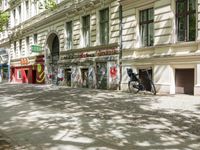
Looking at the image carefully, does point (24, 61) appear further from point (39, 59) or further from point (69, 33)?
point (69, 33)

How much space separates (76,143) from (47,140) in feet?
2.39

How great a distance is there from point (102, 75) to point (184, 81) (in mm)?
6651

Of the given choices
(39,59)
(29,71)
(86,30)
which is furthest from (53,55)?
(86,30)

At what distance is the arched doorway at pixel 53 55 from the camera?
86.5 feet

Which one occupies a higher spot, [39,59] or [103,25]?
[103,25]

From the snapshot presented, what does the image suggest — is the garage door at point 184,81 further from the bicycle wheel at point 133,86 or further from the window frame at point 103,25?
the window frame at point 103,25

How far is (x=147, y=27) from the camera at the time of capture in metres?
16.7

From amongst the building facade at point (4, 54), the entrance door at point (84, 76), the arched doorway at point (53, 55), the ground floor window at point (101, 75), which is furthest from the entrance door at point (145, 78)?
the building facade at point (4, 54)

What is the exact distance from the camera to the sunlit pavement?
6.10 meters

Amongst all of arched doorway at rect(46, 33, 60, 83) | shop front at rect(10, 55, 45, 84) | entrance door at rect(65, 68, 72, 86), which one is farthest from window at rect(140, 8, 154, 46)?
shop front at rect(10, 55, 45, 84)

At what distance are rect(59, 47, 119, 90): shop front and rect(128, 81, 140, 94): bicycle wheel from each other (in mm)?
1692

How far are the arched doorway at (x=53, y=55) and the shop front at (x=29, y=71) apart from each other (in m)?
1.17

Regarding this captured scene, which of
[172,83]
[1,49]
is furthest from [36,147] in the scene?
[1,49]

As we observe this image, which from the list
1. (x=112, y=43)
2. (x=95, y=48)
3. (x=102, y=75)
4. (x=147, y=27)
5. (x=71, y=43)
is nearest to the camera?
(x=147, y=27)
